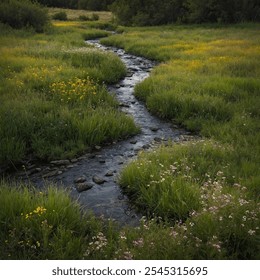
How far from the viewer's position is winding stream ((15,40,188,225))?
19.9 feet

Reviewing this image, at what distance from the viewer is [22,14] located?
1169 inches

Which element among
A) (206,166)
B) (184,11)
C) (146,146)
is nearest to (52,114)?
(146,146)

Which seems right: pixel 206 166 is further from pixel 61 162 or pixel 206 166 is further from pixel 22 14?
pixel 22 14

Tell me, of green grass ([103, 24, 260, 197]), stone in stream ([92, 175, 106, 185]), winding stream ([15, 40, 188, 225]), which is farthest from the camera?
green grass ([103, 24, 260, 197])

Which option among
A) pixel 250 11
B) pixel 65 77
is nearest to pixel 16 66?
pixel 65 77

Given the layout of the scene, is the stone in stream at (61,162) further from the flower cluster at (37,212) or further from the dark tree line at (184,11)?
the dark tree line at (184,11)

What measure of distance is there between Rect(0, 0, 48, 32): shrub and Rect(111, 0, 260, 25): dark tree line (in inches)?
837

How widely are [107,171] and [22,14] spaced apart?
88.8ft

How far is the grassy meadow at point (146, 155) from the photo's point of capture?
443cm

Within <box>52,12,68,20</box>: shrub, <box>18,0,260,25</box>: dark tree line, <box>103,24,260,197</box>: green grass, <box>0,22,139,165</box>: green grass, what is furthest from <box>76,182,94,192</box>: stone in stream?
<box>52,12,68,20</box>: shrub

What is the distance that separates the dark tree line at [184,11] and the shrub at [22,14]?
2126cm

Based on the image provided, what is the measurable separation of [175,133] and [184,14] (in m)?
43.0

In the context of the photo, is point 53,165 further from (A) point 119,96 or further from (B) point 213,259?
(A) point 119,96

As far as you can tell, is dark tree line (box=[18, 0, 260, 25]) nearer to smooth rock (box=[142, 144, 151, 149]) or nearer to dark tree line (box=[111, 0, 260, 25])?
dark tree line (box=[111, 0, 260, 25])
